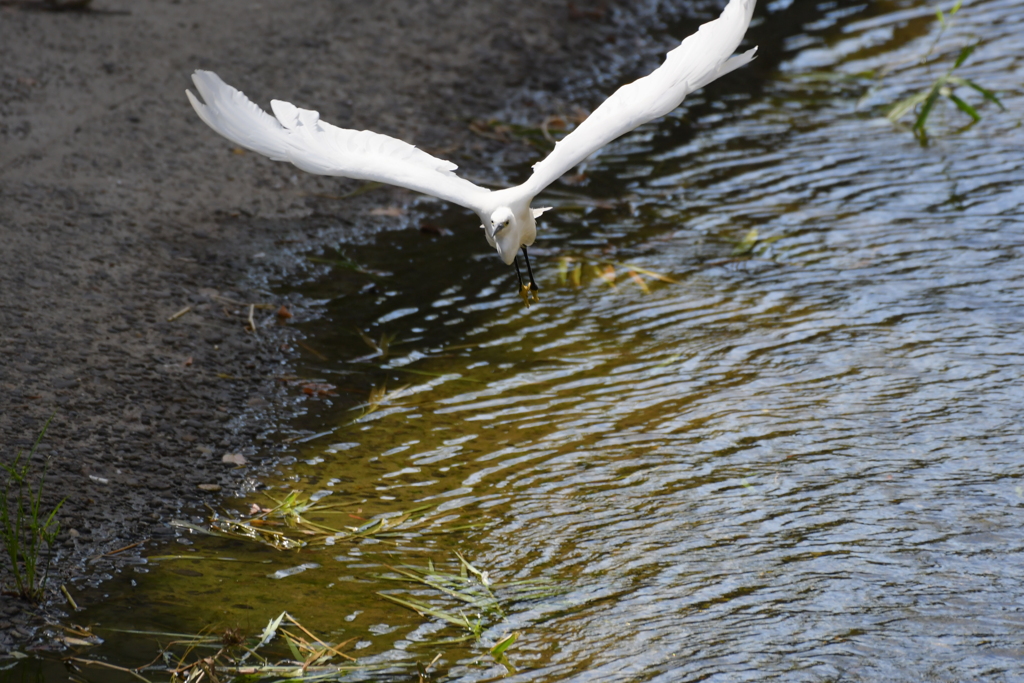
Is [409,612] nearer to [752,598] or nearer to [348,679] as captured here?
[348,679]

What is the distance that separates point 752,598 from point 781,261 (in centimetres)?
237

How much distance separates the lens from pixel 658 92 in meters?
3.28

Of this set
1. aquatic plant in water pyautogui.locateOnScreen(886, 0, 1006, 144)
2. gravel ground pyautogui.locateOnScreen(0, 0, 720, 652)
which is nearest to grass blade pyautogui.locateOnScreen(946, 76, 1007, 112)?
aquatic plant in water pyautogui.locateOnScreen(886, 0, 1006, 144)

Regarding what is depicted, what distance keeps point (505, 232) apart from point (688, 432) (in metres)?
1.11

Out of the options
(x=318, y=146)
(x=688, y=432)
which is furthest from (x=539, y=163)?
(x=688, y=432)

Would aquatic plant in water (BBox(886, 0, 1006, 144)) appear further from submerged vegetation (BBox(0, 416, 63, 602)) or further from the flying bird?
submerged vegetation (BBox(0, 416, 63, 602))

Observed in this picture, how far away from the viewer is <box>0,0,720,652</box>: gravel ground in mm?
3670

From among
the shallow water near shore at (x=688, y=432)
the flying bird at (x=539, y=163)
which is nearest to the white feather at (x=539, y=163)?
the flying bird at (x=539, y=163)

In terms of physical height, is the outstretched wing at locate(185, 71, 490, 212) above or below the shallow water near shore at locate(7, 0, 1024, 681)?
above

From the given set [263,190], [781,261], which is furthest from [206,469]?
[781,261]

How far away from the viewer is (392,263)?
5215 mm

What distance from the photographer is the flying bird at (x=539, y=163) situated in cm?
324

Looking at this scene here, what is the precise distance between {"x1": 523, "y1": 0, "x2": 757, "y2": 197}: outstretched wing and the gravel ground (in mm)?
1685

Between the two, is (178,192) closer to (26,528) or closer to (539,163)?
(26,528)
